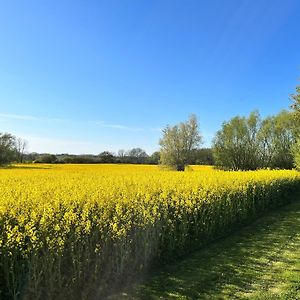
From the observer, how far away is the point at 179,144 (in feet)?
168

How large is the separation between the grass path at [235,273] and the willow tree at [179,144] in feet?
132

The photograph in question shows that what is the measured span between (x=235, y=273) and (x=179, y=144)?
4446 cm

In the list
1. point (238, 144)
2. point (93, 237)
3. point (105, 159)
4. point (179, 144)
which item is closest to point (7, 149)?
point (105, 159)

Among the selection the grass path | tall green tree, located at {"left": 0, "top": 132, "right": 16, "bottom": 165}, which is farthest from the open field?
tall green tree, located at {"left": 0, "top": 132, "right": 16, "bottom": 165}

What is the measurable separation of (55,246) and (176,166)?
45326mm

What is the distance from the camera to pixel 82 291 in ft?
18.2

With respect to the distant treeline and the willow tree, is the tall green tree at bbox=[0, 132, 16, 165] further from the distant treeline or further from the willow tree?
the willow tree

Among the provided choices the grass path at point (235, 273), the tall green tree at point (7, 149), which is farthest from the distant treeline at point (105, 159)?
the grass path at point (235, 273)

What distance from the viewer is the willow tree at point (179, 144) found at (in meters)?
50.7

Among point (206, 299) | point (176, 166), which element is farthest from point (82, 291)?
point (176, 166)

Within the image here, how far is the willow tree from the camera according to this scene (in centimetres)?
5069

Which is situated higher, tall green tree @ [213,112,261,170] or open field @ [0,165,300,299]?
tall green tree @ [213,112,261,170]

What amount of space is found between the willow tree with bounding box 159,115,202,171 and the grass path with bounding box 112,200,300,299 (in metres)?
40.3

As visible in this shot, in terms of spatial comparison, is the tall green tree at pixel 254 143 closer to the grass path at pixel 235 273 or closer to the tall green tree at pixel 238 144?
the tall green tree at pixel 238 144
